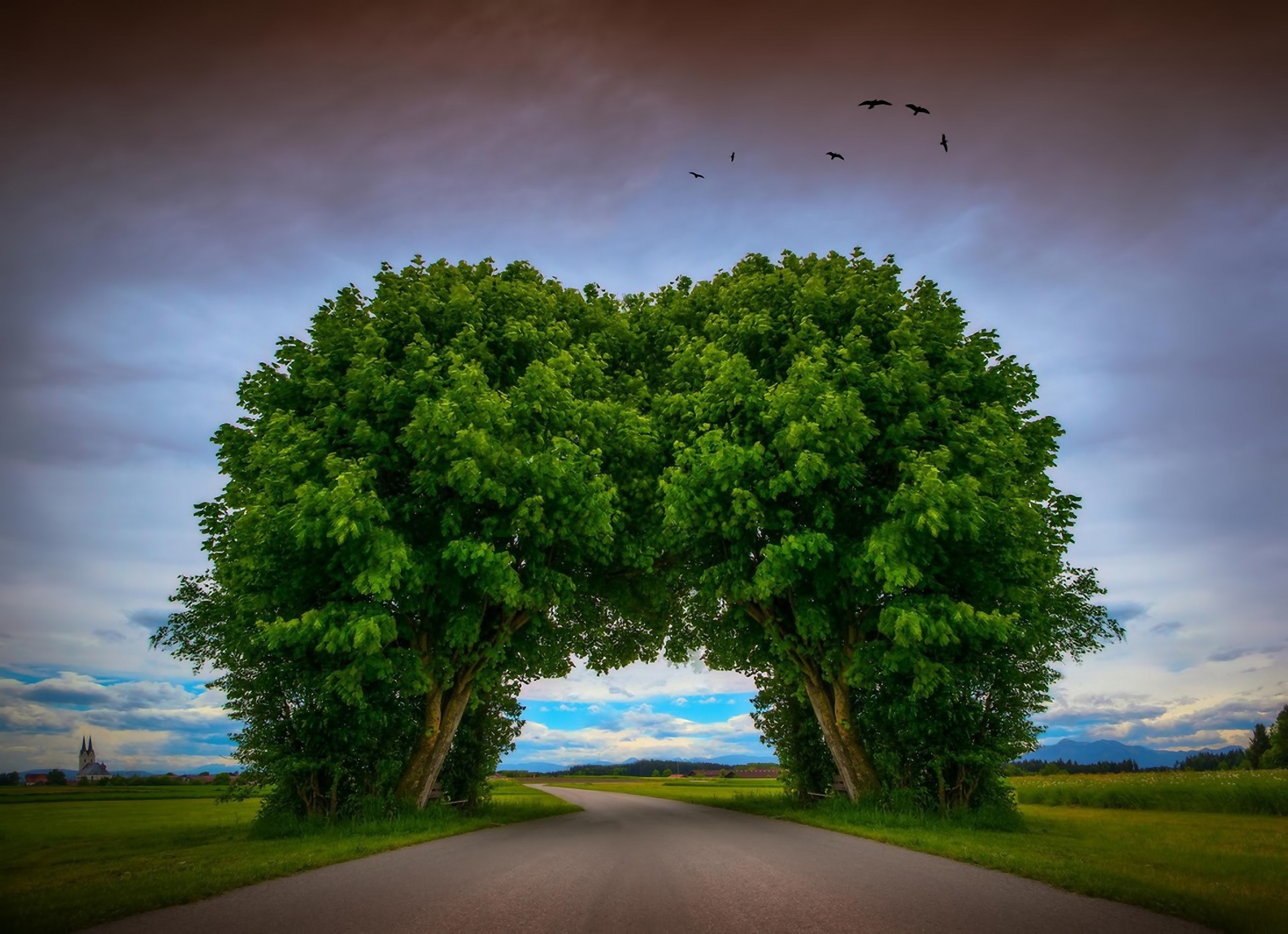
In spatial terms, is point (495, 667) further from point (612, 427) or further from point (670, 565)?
point (612, 427)

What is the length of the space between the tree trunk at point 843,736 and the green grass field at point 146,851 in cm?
971

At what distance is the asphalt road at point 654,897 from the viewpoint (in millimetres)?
6668

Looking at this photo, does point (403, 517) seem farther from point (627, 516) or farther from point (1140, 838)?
point (1140, 838)

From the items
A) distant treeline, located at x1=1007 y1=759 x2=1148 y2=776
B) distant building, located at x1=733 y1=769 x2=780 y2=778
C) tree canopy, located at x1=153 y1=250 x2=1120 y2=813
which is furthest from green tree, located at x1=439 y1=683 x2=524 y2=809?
distant building, located at x1=733 y1=769 x2=780 y2=778

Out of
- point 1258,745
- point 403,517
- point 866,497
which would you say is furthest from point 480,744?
point 1258,745

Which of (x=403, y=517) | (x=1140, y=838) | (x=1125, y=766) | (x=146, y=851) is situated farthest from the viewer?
(x=1125, y=766)

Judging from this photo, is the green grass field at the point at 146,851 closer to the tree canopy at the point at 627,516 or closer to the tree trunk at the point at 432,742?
the tree trunk at the point at 432,742

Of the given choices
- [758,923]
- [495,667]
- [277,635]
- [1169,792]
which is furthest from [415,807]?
[1169,792]

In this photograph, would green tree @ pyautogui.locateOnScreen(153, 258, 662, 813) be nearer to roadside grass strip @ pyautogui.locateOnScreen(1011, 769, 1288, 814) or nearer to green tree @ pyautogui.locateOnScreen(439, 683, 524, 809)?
green tree @ pyautogui.locateOnScreen(439, 683, 524, 809)

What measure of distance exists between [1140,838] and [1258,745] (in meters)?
89.0

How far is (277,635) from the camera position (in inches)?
583

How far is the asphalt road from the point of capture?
6668mm

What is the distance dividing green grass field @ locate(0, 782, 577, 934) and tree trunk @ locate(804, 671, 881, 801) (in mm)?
9713

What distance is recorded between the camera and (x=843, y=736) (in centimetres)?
1994
